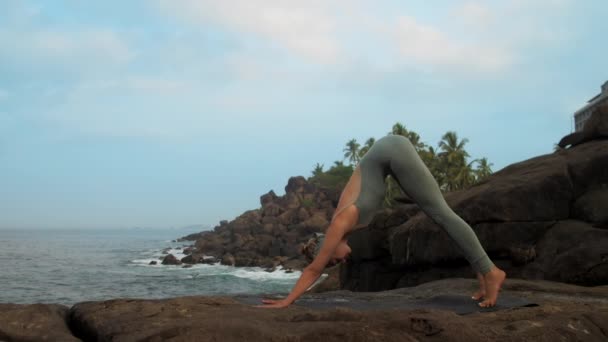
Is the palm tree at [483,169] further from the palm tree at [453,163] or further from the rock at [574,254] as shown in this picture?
the rock at [574,254]

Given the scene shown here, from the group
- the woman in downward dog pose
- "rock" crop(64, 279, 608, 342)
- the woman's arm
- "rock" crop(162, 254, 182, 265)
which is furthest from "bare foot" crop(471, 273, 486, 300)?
"rock" crop(162, 254, 182, 265)

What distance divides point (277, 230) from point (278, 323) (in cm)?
5785

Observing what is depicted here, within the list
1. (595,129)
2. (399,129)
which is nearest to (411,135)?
(399,129)

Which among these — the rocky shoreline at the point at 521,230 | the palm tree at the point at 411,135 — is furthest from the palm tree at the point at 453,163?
the rocky shoreline at the point at 521,230

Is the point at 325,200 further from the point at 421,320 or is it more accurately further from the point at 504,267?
the point at 421,320

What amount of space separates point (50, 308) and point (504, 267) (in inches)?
504

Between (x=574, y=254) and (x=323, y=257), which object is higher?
(x=323, y=257)

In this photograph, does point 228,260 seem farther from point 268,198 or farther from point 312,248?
point 312,248

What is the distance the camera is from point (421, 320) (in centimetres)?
364

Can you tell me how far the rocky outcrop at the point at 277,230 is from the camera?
50600mm

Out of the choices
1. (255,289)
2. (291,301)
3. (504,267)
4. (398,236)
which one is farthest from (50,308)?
(255,289)

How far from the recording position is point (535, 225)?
14.7 meters

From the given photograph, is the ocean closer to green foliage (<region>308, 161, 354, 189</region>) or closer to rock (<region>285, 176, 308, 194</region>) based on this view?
rock (<region>285, 176, 308, 194</region>)

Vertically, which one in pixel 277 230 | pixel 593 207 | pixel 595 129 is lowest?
pixel 277 230
